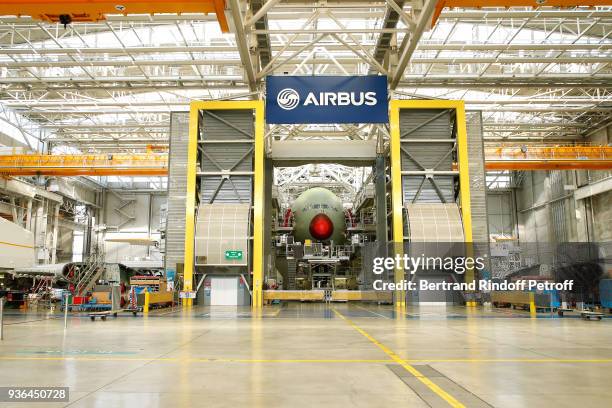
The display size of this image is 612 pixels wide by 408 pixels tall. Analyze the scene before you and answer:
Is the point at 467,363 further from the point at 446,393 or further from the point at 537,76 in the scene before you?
the point at 537,76

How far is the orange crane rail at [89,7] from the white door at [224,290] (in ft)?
54.4

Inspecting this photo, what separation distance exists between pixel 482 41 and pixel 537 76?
433 cm

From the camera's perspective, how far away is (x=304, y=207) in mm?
35812

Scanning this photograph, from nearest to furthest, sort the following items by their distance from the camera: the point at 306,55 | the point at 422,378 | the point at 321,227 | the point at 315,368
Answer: the point at 422,378, the point at 315,368, the point at 306,55, the point at 321,227

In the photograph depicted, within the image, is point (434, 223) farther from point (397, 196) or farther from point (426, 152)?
point (426, 152)

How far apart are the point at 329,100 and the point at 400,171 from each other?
7600mm

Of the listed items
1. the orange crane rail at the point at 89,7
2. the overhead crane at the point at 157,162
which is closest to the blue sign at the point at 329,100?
the orange crane rail at the point at 89,7

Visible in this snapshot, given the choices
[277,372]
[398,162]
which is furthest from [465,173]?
[277,372]

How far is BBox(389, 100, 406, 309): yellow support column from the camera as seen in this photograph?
26.1m

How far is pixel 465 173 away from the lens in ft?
90.9

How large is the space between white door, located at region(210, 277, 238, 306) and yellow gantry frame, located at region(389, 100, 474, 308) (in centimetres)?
902

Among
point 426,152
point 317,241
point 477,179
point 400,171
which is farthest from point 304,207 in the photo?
point 477,179

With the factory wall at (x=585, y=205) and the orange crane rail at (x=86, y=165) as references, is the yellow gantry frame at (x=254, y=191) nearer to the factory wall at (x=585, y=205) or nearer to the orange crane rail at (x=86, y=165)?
the orange crane rail at (x=86, y=165)

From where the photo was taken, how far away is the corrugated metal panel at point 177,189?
29188 millimetres
